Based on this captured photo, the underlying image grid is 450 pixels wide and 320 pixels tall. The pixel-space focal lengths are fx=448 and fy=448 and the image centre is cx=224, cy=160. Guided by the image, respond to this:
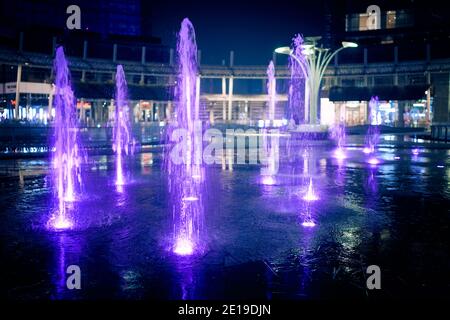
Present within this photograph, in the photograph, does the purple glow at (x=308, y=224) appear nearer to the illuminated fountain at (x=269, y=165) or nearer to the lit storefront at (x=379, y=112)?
the illuminated fountain at (x=269, y=165)

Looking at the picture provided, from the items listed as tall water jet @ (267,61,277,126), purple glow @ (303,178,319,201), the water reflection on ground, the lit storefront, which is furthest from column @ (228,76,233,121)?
purple glow @ (303,178,319,201)

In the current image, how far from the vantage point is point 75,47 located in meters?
50.3

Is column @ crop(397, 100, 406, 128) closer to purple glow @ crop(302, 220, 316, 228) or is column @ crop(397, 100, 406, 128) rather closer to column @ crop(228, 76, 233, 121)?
column @ crop(228, 76, 233, 121)

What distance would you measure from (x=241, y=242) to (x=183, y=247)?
0.81 metres

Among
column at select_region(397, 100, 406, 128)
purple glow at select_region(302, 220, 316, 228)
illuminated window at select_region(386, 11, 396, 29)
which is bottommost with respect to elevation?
purple glow at select_region(302, 220, 316, 228)

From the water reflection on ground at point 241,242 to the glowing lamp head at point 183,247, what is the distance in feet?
0.46

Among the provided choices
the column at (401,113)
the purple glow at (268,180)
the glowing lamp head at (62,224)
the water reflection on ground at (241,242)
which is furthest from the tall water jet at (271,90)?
the glowing lamp head at (62,224)

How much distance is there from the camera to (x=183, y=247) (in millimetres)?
5770

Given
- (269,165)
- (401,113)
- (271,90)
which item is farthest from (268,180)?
(271,90)

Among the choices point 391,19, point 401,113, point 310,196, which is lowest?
point 310,196

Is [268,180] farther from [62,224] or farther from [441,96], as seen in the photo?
[441,96]

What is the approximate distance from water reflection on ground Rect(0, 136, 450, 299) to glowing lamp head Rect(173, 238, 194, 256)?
0.14 meters

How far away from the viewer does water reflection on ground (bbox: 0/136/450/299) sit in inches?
175

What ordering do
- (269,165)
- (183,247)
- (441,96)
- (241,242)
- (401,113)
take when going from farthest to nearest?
(401,113), (441,96), (269,165), (241,242), (183,247)
